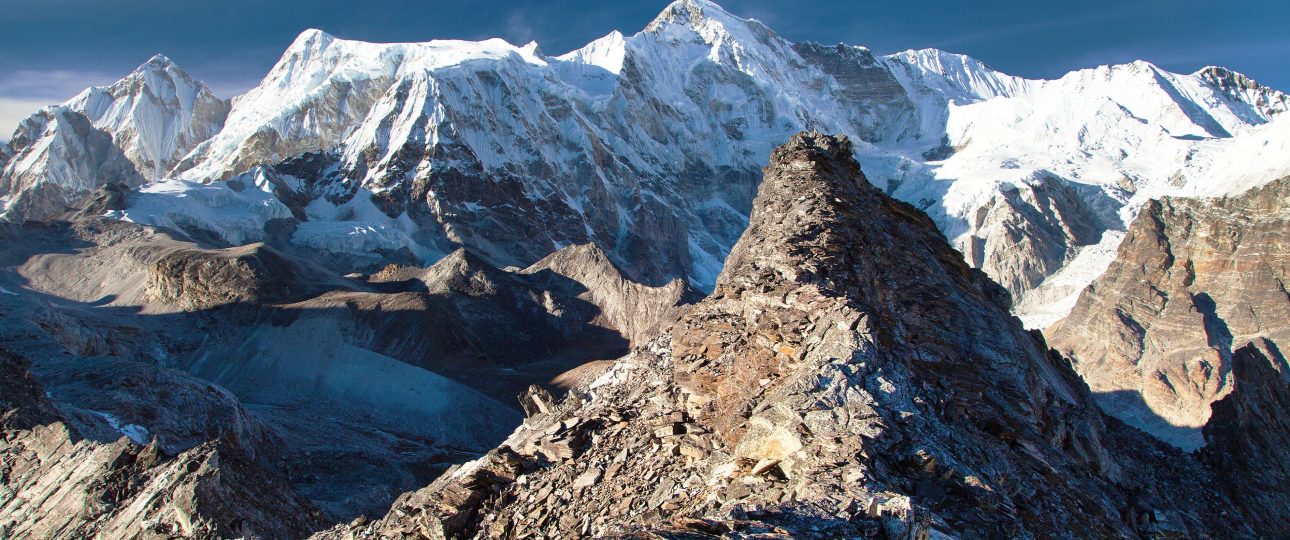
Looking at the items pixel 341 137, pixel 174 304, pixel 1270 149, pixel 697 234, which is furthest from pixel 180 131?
pixel 1270 149

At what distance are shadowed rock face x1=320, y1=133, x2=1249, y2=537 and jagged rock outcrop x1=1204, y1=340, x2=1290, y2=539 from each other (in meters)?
2.03

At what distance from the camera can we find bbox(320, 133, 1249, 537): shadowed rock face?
6379mm

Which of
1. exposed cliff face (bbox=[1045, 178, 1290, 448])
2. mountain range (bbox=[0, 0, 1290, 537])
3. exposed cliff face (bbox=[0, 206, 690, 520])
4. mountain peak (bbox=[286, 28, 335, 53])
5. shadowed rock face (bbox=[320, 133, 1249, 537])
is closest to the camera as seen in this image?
shadowed rock face (bbox=[320, 133, 1249, 537])

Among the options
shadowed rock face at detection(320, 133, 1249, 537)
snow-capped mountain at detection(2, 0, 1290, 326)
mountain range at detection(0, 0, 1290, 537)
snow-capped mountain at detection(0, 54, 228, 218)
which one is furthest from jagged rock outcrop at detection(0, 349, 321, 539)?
snow-capped mountain at detection(0, 54, 228, 218)

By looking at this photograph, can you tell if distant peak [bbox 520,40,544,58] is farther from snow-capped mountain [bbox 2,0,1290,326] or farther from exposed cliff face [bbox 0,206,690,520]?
exposed cliff face [bbox 0,206,690,520]

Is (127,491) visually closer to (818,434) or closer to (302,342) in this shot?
(818,434)

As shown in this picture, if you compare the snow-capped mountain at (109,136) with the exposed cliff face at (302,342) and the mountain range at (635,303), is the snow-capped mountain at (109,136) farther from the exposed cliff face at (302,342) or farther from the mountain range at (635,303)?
the exposed cliff face at (302,342)

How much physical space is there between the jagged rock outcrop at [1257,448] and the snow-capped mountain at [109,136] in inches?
5631

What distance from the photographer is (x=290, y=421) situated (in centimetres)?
4006

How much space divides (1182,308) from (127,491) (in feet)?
255

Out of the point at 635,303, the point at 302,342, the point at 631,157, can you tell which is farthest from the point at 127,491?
the point at 631,157

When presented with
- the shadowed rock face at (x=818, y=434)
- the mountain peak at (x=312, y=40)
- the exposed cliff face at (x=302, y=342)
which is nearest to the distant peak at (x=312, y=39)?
the mountain peak at (x=312, y=40)

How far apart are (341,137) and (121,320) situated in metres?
85.3

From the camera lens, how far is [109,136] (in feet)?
506
